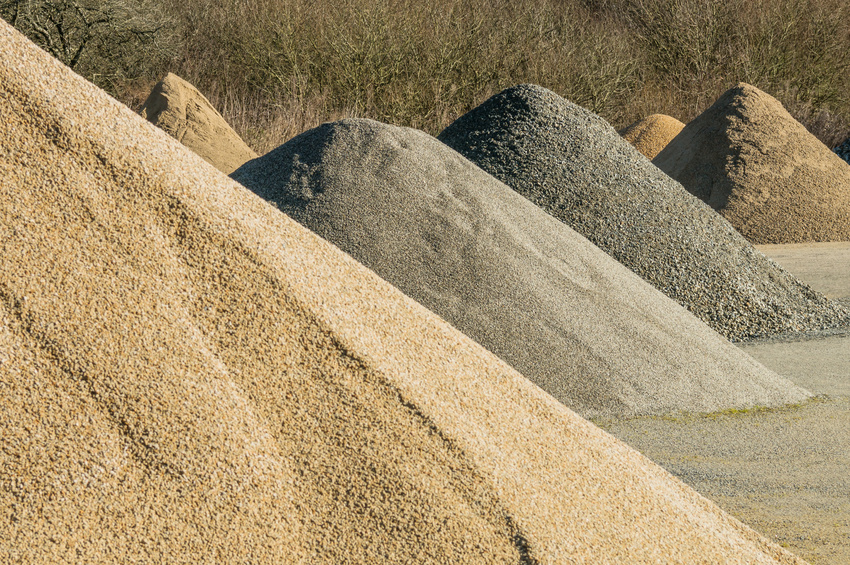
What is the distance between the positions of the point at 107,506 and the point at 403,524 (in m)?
0.50

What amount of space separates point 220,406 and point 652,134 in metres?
9.49

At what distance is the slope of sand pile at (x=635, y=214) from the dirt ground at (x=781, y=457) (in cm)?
82

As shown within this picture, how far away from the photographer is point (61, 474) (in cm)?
129

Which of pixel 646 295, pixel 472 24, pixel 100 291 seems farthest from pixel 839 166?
pixel 100 291

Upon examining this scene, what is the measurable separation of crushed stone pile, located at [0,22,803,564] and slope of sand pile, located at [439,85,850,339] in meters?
3.13

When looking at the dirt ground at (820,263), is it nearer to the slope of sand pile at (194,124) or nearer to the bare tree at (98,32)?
the slope of sand pile at (194,124)

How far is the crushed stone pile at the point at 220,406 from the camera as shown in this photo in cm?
131

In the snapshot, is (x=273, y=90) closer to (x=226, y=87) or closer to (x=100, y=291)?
(x=226, y=87)

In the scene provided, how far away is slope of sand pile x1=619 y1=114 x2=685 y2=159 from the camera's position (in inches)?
390

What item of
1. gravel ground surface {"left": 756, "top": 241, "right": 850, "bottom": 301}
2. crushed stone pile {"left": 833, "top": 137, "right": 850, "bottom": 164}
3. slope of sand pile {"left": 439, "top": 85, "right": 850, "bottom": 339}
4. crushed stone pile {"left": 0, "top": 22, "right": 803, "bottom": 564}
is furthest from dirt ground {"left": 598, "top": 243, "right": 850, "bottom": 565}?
crushed stone pile {"left": 833, "top": 137, "right": 850, "bottom": 164}

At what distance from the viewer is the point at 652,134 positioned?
397 inches

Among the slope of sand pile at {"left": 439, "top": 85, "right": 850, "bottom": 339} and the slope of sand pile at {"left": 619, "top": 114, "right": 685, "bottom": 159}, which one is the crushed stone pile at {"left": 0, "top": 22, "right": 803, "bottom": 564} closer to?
the slope of sand pile at {"left": 439, "top": 85, "right": 850, "bottom": 339}

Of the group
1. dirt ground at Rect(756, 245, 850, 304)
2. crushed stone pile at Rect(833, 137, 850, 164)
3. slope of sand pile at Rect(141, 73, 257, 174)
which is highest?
slope of sand pile at Rect(141, 73, 257, 174)

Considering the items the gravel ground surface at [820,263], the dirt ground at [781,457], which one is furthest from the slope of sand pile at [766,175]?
the dirt ground at [781,457]
